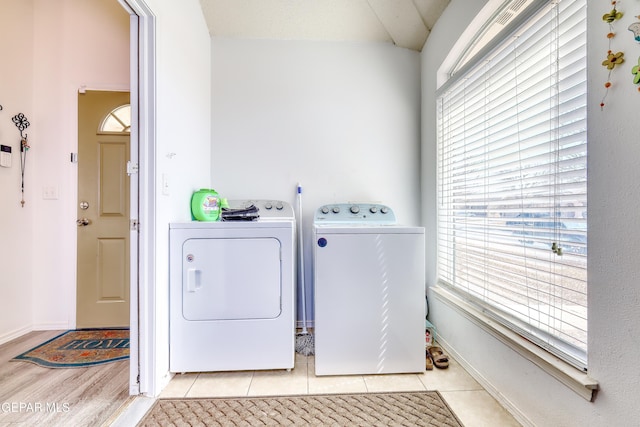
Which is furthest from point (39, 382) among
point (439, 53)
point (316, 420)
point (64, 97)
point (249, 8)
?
point (439, 53)

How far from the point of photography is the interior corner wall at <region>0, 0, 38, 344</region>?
2.11 meters

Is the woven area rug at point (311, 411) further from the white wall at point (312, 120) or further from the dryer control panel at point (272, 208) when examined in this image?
the dryer control panel at point (272, 208)

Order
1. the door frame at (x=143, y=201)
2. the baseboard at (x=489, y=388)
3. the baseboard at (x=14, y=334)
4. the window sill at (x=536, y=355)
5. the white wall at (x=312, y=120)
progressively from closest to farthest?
the window sill at (x=536, y=355), the baseboard at (x=489, y=388), the door frame at (x=143, y=201), the baseboard at (x=14, y=334), the white wall at (x=312, y=120)

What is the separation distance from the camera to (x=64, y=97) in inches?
91.8

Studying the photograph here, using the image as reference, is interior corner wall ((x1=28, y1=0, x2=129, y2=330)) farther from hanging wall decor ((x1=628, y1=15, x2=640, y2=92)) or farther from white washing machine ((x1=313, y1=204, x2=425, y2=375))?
→ hanging wall decor ((x1=628, y1=15, x2=640, y2=92))

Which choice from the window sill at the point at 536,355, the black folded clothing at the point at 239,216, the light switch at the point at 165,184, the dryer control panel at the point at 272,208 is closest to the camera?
the window sill at the point at 536,355

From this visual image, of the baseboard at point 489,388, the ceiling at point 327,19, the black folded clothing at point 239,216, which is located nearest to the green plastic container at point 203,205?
the black folded clothing at point 239,216

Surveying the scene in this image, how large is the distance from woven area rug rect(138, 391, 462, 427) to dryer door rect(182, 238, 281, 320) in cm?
44

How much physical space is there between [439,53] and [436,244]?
1.53m

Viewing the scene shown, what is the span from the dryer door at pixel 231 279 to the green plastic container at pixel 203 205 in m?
0.33

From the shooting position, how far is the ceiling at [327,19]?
215 centimetres

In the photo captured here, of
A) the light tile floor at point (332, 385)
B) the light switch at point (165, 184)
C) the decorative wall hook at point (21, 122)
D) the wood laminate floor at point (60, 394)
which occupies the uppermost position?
the decorative wall hook at point (21, 122)

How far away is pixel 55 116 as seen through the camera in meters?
2.33

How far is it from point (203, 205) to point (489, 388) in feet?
6.93
